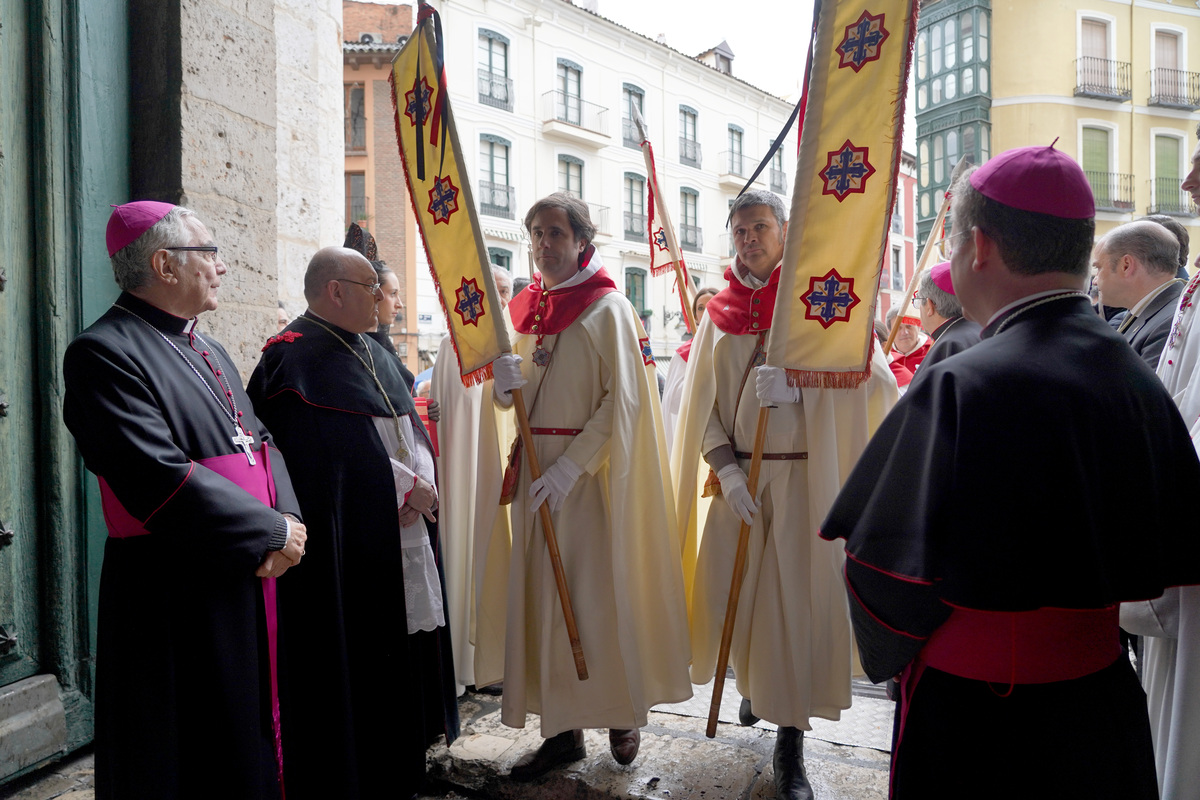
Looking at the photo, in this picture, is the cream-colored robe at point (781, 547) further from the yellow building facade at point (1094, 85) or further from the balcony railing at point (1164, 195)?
the balcony railing at point (1164, 195)

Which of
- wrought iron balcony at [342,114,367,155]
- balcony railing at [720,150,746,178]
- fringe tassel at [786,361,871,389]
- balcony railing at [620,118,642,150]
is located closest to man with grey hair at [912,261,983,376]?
fringe tassel at [786,361,871,389]

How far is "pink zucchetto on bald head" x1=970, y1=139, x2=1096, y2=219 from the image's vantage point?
142 centimetres

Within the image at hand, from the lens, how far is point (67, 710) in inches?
121

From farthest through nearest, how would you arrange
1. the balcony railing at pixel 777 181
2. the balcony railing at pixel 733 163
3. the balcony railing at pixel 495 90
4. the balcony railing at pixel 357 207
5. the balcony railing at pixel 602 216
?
the balcony railing at pixel 777 181 < the balcony railing at pixel 733 163 < the balcony railing at pixel 602 216 < the balcony railing at pixel 357 207 < the balcony railing at pixel 495 90

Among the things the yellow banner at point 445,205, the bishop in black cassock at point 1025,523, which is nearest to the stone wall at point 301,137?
the yellow banner at point 445,205

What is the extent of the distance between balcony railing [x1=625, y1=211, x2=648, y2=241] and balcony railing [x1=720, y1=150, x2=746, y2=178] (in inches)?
157

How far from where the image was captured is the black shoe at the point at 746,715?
3.27 m

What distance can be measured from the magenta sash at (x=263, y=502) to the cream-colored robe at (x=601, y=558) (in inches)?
33.5

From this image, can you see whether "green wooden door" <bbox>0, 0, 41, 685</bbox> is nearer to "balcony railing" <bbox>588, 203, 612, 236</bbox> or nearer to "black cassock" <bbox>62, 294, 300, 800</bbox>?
"black cassock" <bbox>62, 294, 300, 800</bbox>

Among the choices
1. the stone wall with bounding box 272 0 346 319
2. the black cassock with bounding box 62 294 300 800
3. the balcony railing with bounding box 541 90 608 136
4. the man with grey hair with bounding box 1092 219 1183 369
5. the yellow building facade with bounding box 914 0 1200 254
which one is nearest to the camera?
the black cassock with bounding box 62 294 300 800

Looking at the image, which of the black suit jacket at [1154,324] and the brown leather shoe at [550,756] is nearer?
the brown leather shoe at [550,756]

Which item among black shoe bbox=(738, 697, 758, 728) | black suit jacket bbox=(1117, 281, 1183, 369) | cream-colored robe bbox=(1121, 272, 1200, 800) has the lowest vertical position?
black shoe bbox=(738, 697, 758, 728)

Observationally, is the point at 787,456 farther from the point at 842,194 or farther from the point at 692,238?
the point at 692,238

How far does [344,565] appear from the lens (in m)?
2.86
